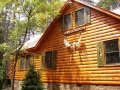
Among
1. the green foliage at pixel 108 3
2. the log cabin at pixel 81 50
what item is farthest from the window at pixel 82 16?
the green foliage at pixel 108 3

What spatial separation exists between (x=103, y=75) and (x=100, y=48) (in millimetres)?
1543

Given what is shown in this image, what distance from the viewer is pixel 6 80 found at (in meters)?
22.9

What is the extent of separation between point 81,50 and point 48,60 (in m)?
3.67

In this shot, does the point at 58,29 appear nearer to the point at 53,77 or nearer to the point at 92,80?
the point at 53,77

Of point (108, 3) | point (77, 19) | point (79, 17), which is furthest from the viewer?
point (108, 3)

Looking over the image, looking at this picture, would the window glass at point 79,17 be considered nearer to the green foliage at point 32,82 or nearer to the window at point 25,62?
the green foliage at point 32,82

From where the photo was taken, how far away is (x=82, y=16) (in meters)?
12.2

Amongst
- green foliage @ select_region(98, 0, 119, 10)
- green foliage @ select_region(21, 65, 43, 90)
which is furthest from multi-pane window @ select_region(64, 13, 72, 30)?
green foliage @ select_region(98, 0, 119, 10)

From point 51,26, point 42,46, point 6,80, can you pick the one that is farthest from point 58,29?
point 6,80

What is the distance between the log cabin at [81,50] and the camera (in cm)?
995

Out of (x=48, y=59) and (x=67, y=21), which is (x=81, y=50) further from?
(x=48, y=59)

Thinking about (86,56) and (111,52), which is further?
(86,56)

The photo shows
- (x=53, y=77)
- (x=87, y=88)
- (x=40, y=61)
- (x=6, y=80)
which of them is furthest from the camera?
(x=6, y=80)

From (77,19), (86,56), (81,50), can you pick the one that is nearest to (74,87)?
(86,56)
